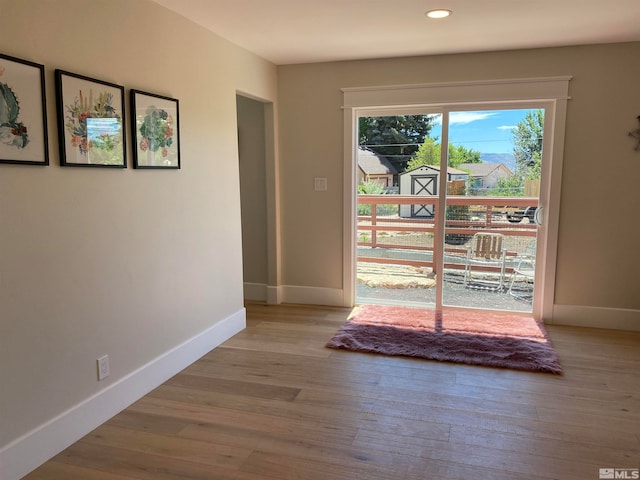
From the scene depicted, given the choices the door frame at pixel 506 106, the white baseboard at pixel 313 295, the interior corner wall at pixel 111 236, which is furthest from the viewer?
the white baseboard at pixel 313 295

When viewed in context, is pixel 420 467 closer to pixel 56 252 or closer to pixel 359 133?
pixel 56 252

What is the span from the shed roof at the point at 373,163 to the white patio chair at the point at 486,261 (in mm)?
1009

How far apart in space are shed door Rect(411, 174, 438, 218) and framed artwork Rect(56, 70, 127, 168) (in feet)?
8.59

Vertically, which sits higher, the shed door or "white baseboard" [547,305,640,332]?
the shed door

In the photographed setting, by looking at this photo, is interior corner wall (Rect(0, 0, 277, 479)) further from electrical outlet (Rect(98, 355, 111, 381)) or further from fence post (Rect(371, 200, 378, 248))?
fence post (Rect(371, 200, 378, 248))

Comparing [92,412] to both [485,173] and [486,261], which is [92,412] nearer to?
[486,261]

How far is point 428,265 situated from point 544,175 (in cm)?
126

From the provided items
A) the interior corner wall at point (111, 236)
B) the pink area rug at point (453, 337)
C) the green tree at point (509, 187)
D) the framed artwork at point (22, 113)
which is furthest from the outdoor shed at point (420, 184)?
the framed artwork at point (22, 113)

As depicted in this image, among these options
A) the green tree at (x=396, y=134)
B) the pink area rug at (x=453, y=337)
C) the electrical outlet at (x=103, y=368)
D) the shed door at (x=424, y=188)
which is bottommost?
the pink area rug at (x=453, y=337)

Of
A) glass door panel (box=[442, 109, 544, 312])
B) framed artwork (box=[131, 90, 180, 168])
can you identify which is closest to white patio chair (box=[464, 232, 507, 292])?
glass door panel (box=[442, 109, 544, 312])

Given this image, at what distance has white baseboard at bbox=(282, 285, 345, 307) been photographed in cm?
454

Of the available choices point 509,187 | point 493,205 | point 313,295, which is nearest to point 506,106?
point 509,187

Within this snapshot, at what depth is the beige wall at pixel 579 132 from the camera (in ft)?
12.0

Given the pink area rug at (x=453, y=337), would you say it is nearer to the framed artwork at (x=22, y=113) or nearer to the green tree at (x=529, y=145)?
the green tree at (x=529, y=145)
